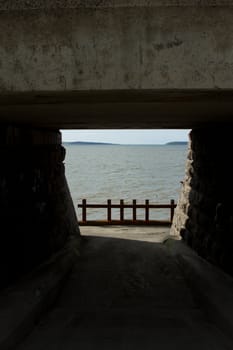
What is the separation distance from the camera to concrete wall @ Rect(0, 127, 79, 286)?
16.3ft

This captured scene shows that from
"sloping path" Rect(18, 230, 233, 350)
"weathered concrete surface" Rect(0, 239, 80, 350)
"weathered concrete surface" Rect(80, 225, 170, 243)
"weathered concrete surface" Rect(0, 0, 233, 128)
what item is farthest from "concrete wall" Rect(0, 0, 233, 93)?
"weathered concrete surface" Rect(80, 225, 170, 243)

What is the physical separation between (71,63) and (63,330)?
2.63 m

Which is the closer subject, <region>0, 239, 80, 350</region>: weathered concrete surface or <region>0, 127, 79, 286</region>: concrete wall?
<region>0, 239, 80, 350</region>: weathered concrete surface

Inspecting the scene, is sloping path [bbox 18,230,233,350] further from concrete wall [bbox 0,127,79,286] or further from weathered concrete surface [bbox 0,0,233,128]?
weathered concrete surface [bbox 0,0,233,128]

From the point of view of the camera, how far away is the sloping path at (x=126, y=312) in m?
3.58

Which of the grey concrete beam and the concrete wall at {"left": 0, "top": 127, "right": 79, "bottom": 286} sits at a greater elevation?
the grey concrete beam

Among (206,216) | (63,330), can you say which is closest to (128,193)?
(206,216)

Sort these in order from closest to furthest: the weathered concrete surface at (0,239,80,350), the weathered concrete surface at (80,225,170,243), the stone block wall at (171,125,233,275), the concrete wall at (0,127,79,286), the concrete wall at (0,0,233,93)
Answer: the concrete wall at (0,0,233,93)
the weathered concrete surface at (0,239,80,350)
the concrete wall at (0,127,79,286)
the stone block wall at (171,125,233,275)
the weathered concrete surface at (80,225,170,243)

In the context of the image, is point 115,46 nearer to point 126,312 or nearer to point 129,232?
point 126,312

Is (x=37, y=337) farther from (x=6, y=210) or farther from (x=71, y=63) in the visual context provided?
(x=71, y=63)

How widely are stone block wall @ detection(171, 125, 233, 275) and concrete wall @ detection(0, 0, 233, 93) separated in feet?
10.1

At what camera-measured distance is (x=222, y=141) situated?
5832 millimetres

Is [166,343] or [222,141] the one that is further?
[222,141]

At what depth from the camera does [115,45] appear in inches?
101
